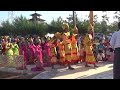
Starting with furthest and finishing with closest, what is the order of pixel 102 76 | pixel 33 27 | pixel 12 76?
pixel 33 27, pixel 12 76, pixel 102 76

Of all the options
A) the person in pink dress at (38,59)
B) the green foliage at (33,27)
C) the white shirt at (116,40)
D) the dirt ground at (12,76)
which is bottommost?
the dirt ground at (12,76)

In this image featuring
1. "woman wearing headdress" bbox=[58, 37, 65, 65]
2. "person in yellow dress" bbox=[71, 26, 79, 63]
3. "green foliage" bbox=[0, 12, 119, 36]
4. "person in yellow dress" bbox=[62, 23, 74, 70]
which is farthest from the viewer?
"green foliage" bbox=[0, 12, 119, 36]

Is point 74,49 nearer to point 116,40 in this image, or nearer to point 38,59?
point 38,59

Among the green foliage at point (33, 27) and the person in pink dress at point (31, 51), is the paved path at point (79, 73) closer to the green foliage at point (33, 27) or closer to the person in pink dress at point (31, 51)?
the person in pink dress at point (31, 51)

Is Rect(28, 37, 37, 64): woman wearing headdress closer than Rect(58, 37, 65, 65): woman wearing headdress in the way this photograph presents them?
No

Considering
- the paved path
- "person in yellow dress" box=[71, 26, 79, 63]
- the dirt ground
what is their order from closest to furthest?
the paved path → the dirt ground → "person in yellow dress" box=[71, 26, 79, 63]

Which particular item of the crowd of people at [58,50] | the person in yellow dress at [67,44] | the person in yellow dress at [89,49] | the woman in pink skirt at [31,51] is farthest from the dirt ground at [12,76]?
the person in yellow dress at [89,49]

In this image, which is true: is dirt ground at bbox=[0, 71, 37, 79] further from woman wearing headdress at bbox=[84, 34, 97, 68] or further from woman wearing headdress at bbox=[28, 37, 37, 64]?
woman wearing headdress at bbox=[84, 34, 97, 68]

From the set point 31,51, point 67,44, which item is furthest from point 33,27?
point 67,44

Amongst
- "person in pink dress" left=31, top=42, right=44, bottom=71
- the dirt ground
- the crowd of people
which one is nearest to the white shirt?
the crowd of people
